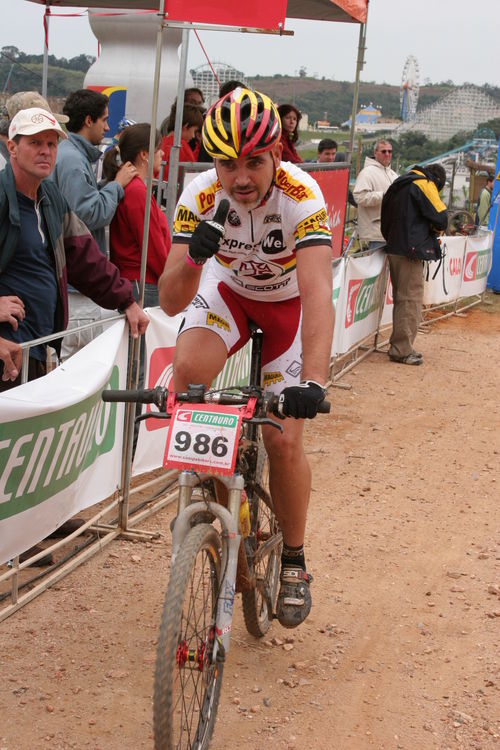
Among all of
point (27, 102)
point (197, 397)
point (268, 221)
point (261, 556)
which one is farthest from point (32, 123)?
point (261, 556)

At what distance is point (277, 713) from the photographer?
12.2ft

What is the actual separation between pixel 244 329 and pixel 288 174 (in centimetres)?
74

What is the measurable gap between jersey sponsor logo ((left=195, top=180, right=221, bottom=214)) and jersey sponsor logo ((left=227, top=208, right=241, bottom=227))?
0.09 m

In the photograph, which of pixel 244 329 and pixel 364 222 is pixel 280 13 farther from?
pixel 364 222

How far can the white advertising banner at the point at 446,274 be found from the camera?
13.2 meters

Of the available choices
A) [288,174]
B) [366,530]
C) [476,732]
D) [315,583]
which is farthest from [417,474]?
[288,174]

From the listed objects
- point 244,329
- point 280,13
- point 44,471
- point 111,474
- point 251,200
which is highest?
point 280,13

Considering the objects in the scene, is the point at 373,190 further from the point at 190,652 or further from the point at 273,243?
the point at 190,652

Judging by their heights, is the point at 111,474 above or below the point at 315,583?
above

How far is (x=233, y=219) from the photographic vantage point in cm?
367

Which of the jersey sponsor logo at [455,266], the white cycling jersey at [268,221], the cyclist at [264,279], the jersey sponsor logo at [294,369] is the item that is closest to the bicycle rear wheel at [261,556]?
the cyclist at [264,279]

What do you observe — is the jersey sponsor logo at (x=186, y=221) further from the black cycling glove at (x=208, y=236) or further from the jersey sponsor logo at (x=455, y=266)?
the jersey sponsor logo at (x=455, y=266)

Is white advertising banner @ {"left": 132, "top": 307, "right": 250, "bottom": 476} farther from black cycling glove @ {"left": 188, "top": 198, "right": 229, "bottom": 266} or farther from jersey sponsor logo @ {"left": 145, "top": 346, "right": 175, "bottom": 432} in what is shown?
black cycling glove @ {"left": 188, "top": 198, "right": 229, "bottom": 266}

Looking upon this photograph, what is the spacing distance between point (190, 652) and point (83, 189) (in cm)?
360
